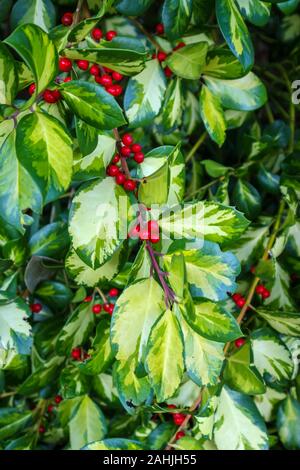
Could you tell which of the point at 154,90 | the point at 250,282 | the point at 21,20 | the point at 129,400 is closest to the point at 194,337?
the point at 129,400

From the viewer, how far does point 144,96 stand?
2.83 feet

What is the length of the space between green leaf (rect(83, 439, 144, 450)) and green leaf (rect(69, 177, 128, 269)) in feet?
0.97

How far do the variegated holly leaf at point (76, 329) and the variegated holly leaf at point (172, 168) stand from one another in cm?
27

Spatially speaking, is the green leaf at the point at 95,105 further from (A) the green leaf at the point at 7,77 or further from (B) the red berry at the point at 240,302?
(B) the red berry at the point at 240,302

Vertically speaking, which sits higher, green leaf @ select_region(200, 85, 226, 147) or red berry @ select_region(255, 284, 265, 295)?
green leaf @ select_region(200, 85, 226, 147)

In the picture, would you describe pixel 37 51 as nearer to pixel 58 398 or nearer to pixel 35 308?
pixel 35 308

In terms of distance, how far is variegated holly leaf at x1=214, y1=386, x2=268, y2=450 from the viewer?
2.89ft

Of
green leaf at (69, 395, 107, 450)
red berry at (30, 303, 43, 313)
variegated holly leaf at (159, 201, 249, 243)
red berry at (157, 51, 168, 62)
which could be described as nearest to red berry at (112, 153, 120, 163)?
variegated holly leaf at (159, 201, 249, 243)

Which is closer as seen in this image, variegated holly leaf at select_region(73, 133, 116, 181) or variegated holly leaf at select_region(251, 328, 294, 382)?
variegated holly leaf at select_region(73, 133, 116, 181)

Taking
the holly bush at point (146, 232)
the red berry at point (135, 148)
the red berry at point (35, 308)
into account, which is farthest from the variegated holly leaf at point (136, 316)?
the red berry at point (35, 308)

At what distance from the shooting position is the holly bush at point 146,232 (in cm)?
65

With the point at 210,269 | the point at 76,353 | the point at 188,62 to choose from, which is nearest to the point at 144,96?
the point at 188,62

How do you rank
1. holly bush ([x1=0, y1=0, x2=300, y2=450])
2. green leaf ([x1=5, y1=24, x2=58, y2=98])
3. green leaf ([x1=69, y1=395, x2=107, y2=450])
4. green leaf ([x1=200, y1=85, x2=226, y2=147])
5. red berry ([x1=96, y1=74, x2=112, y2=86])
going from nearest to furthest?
green leaf ([x1=5, y1=24, x2=58, y2=98]) → holly bush ([x1=0, y1=0, x2=300, y2=450]) → red berry ([x1=96, y1=74, x2=112, y2=86]) → green leaf ([x1=200, y1=85, x2=226, y2=147]) → green leaf ([x1=69, y1=395, x2=107, y2=450])

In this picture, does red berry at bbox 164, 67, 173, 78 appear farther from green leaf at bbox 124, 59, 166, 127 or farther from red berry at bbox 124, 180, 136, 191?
red berry at bbox 124, 180, 136, 191
